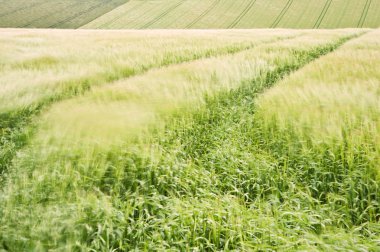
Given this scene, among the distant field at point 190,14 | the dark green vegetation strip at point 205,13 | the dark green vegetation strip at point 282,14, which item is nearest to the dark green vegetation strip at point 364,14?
the distant field at point 190,14

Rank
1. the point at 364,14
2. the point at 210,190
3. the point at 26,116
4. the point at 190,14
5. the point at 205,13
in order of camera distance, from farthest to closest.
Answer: the point at 205,13
the point at 190,14
the point at 364,14
the point at 26,116
the point at 210,190

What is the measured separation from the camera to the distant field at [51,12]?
119ft

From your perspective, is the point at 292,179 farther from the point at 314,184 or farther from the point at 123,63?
the point at 123,63

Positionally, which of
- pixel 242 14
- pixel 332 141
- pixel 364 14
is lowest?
pixel 364 14

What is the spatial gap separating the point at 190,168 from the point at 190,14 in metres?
42.8

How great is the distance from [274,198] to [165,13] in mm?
43758

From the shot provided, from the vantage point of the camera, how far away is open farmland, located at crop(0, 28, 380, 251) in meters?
2.23

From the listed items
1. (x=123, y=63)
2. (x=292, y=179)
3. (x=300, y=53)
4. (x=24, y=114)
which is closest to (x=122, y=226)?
(x=292, y=179)

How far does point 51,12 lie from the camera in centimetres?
3994

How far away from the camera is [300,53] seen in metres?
10.5

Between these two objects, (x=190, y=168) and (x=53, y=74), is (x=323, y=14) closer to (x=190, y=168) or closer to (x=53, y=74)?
(x=53, y=74)

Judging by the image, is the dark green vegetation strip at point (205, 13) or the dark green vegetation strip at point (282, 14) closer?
the dark green vegetation strip at point (205, 13)

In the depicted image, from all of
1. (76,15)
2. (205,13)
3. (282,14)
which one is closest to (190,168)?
(76,15)

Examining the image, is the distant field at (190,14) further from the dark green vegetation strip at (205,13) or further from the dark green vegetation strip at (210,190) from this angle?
the dark green vegetation strip at (210,190)
